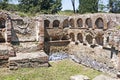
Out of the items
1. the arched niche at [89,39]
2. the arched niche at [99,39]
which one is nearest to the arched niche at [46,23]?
the arched niche at [89,39]

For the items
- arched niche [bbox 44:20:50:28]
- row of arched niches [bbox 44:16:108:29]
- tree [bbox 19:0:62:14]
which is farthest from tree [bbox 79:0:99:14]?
arched niche [bbox 44:20:50:28]

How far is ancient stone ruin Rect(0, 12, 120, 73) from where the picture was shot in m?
15.4

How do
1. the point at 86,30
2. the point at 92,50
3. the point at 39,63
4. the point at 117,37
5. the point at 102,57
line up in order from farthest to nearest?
the point at 86,30 < the point at 92,50 < the point at 102,57 < the point at 39,63 < the point at 117,37

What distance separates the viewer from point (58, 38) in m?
22.2

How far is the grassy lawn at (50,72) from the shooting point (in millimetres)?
12769

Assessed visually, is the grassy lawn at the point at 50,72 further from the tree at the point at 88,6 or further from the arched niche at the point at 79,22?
the tree at the point at 88,6

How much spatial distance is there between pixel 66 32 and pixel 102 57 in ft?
20.5

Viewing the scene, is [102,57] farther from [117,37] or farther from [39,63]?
[39,63]

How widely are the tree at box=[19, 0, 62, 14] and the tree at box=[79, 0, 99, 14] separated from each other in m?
4.35

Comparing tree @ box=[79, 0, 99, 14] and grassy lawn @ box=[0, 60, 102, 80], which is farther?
tree @ box=[79, 0, 99, 14]

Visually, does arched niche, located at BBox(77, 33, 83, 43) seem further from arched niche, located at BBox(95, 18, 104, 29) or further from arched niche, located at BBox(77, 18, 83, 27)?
arched niche, located at BBox(95, 18, 104, 29)

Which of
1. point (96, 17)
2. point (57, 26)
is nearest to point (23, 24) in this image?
point (57, 26)

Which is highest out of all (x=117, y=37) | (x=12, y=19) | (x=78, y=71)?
(x=12, y=19)

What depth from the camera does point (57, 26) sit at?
888 inches
